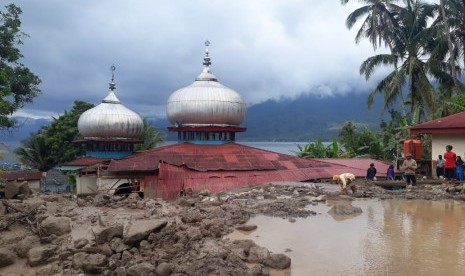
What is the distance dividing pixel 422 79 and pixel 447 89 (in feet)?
12.1

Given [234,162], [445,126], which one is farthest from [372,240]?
[234,162]

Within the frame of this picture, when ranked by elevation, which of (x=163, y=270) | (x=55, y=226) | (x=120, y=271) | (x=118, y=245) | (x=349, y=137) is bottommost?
(x=120, y=271)

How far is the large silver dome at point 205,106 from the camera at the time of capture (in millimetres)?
22562

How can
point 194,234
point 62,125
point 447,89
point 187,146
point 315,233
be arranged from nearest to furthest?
point 194,234, point 315,233, point 187,146, point 447,89, point 62,125

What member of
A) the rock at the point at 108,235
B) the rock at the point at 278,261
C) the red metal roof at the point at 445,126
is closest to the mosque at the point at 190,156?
the red metal roof at the point at 445,126

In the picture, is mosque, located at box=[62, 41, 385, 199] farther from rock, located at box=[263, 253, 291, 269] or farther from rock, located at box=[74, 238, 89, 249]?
rock, located at box=[263, 253, 291, 269]

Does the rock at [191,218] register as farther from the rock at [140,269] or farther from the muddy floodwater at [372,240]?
the rock at [140,269]

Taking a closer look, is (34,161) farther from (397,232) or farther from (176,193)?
(397,232)

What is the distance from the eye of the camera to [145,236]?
916cm

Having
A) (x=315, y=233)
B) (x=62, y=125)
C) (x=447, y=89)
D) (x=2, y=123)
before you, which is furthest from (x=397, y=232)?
(x=62, y=125)

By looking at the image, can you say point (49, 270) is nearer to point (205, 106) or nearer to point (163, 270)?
point (163, 270)

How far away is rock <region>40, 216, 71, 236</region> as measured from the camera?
34.5ft

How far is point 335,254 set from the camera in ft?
26.9

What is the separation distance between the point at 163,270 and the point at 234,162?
1345 centimetres
